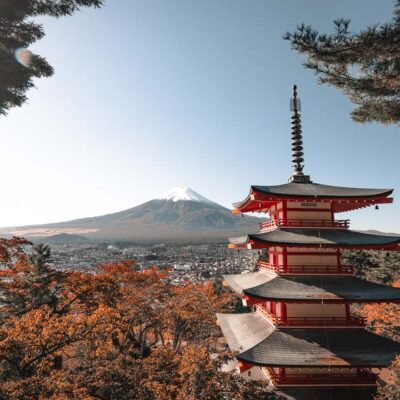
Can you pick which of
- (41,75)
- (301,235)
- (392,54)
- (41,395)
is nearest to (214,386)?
(41,395)

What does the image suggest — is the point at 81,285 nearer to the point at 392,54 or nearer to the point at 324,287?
the point at 324,287

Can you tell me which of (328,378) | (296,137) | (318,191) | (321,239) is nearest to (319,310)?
(328,378)

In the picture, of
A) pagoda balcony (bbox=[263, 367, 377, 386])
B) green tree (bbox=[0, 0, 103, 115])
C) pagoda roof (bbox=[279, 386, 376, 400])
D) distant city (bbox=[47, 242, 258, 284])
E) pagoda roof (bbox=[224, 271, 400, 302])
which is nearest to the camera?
green tree (bbox=[0, 0, 103, 115])

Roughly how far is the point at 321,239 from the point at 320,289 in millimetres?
1925

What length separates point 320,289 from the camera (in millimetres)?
11883

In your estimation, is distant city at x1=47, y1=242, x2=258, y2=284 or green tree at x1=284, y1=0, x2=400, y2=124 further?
distant city at x1=47, y1=242, x2=258, y2=284

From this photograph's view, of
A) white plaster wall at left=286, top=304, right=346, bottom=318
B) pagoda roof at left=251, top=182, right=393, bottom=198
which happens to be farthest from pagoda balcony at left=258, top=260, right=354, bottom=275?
pagoda roof at left=251, top=182, right=393, bottom=198

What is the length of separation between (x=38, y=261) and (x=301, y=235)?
78.3 ft

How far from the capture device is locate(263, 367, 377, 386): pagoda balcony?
11484 millimetres

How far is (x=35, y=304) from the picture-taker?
892 inches

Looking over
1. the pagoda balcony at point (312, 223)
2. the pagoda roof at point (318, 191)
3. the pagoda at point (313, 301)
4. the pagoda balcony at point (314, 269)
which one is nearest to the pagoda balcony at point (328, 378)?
the pagoda at point (313, 301)

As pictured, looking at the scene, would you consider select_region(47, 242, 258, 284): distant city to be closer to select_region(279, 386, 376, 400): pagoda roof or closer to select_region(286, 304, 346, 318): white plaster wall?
select_region(286, 304, 346, 318): white plaster wall

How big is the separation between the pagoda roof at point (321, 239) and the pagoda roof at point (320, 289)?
5.14ft

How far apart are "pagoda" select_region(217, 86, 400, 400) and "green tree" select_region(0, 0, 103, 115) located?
8.19 metres
